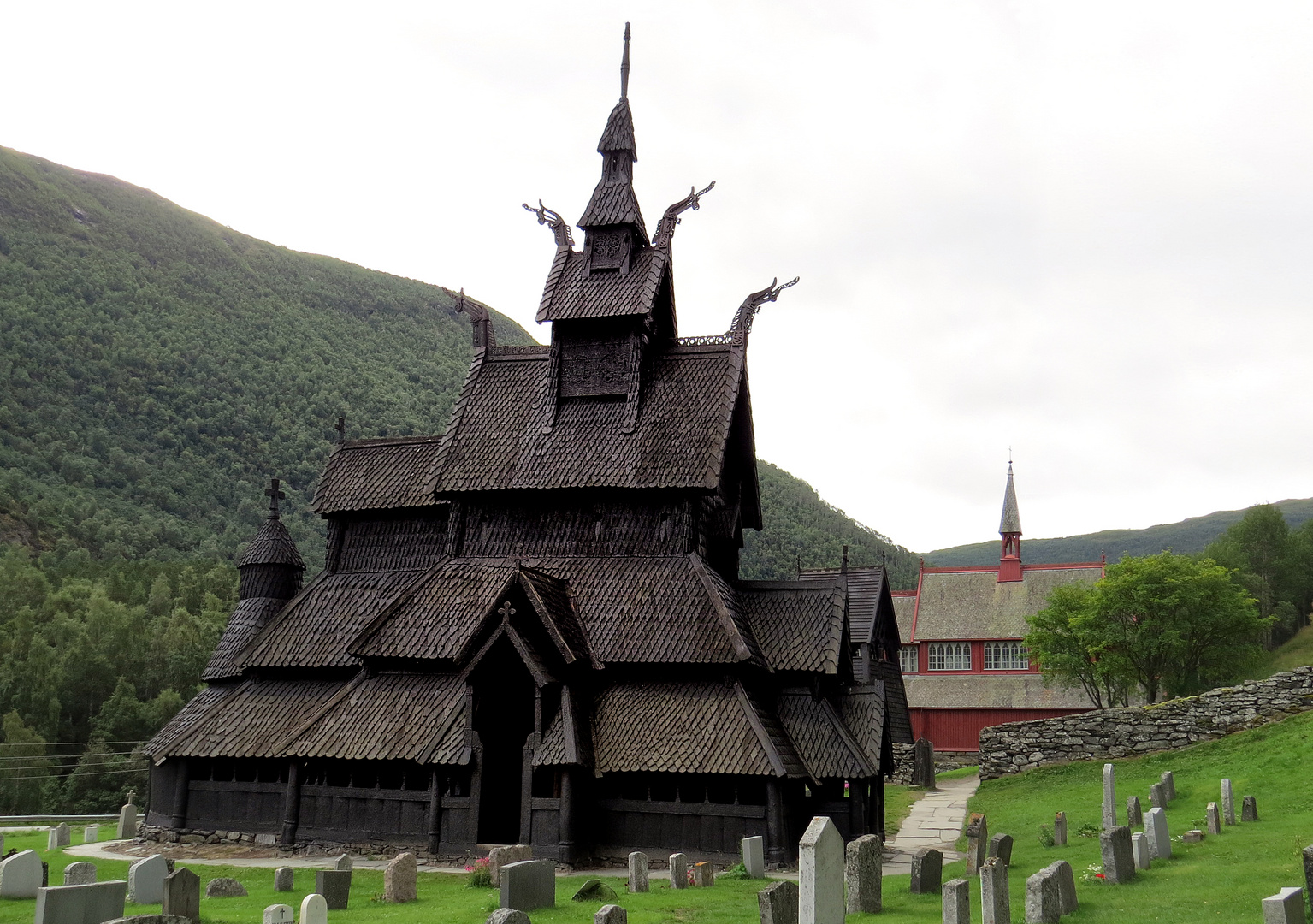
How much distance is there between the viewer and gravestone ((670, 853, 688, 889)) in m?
18.3

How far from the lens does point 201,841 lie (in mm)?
25812

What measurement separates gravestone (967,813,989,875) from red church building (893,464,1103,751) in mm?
36850

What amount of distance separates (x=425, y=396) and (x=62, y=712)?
4260 inches

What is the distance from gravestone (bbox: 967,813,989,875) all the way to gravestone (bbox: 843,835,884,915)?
3.07m

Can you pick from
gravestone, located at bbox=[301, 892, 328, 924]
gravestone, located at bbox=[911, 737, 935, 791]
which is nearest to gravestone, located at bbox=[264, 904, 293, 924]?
gravestone, located at bbox=[301, 892, 328, 924]

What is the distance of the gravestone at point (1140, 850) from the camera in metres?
16.1

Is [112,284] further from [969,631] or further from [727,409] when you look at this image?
[727,409]

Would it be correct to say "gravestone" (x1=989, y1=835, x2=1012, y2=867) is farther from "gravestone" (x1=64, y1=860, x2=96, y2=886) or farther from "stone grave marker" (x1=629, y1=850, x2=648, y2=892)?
"gravestone" (x1=64, y1=860, x2=96, y2=886)

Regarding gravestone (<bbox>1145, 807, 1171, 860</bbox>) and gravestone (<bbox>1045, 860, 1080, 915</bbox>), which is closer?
gravestone (<bbox>1045, 860, 1080, 915</bbox>)

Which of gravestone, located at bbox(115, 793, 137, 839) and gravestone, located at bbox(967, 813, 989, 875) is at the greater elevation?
gravestone, located at bbox(967, 813, 989, 875)

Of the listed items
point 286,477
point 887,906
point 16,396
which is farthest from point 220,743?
point 16,396

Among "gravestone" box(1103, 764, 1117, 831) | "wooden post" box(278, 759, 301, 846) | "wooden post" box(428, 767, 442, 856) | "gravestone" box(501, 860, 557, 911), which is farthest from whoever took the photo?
"wooden post" box(278, 759, 301, 846)

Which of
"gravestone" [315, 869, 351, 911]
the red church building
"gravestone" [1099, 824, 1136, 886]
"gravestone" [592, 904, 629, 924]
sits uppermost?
the red church building

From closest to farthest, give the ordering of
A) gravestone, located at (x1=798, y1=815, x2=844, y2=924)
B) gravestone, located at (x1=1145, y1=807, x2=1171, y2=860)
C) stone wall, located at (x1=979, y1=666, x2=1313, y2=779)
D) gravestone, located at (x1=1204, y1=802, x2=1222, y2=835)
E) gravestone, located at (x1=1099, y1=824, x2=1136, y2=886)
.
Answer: gravestone, located at (x1=798, y1=815, x2=844, y2=924), gravestone, located at (x1=1099, y1=824, x2=1136, y2=886), gravestone, located at (x1=1145, y1=807, x2=1171, y2=860), gravestone, located at (x1=1204, y1=802, x2=1222, y2=835), stone wall, located at (x1=979, y1=666, x2=1313, y2=779)
